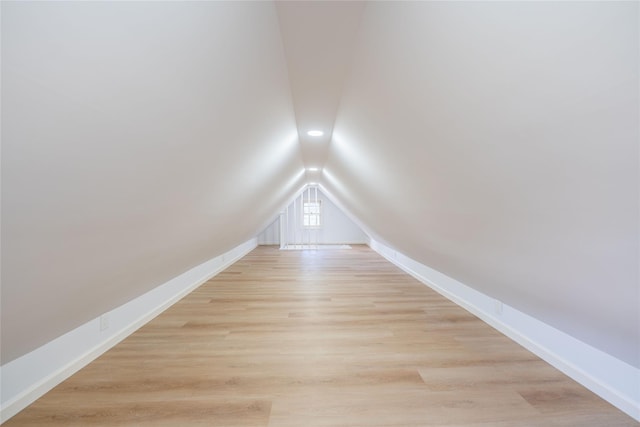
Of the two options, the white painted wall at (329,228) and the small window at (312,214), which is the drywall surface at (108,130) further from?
the white painted wall at (329,228)

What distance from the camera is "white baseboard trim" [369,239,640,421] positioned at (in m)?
1.55

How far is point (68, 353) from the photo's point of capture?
1.90 metres

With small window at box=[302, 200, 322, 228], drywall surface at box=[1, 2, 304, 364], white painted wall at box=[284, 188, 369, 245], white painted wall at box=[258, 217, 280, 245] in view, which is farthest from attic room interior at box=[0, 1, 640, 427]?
white painted wall at box=[284, 188, 369, 245]

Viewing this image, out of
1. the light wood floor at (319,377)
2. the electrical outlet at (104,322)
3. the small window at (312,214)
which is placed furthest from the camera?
the small window at (312,214)

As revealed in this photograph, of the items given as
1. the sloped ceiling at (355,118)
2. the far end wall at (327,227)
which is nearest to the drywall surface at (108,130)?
the sloped ceiling at (355,118)

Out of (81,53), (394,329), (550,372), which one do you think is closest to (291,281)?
(394,329)

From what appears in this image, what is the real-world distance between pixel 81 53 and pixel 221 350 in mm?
2206

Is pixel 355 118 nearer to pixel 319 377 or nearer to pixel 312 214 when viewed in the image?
pixel 319 377

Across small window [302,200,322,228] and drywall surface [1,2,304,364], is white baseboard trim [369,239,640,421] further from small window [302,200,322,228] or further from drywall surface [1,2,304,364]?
small window [302,200,322,228]

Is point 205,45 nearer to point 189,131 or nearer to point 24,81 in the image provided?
point 189,131

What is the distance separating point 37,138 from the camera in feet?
2.42

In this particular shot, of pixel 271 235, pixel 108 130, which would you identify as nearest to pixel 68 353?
pixel 108 130

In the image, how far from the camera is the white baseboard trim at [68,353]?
154 centimetres

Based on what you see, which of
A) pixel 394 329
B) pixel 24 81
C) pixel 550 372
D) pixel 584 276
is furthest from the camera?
pixel 394 329
